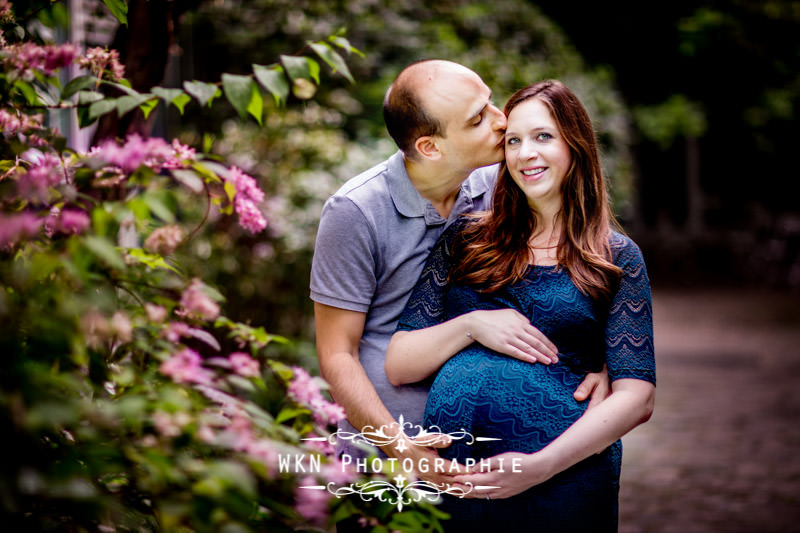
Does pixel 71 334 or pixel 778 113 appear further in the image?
pixel 778 113

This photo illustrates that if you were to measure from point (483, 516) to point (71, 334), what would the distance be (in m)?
1.48

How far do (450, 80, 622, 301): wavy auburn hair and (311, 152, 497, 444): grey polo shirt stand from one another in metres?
0.16

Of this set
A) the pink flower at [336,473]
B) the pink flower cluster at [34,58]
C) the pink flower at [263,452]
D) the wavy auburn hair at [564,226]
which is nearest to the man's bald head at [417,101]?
the wavy auburn hair at [564,226]

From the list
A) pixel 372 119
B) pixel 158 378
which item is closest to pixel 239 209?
pixel 158 378

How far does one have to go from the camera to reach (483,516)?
2250 millimetres

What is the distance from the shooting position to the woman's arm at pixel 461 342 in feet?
7.47

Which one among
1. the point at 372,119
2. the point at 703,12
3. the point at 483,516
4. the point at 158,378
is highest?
the point at 703,12

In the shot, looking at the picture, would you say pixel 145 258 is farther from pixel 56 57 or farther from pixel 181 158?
pixel 56 57

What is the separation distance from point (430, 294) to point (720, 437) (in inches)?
200

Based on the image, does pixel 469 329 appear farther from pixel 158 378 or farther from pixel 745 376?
pixel 745 376

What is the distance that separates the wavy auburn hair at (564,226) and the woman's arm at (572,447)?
1.02ft

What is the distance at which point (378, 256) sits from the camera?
8.36ft

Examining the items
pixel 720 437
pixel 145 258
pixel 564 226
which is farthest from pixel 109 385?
pixel 720 437

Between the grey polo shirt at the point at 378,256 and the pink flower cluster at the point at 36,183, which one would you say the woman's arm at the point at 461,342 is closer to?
the grey polo shirt at the point at 378,256
